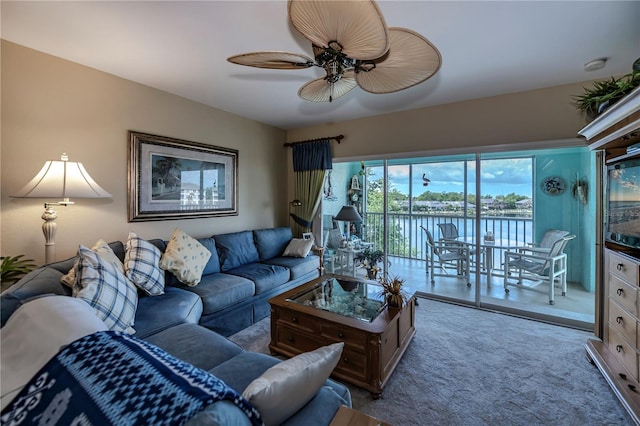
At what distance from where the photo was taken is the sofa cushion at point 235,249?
3258 mm

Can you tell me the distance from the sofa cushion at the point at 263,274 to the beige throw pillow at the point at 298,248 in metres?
0.52

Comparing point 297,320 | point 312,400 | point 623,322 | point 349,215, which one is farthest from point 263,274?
point 623,322

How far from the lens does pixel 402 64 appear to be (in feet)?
5.07

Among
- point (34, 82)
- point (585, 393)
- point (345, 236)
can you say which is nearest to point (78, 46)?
point (34, 82)

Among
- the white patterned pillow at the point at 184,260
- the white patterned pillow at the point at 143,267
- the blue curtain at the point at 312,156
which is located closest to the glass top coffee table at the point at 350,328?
the white patterned pillow at the point at 184,260

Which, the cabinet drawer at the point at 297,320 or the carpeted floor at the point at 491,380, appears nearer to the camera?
the carpeted floor at the point at 491,380

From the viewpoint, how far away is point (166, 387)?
0.64 meters

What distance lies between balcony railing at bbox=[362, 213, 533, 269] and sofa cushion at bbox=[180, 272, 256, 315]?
7.31 ft

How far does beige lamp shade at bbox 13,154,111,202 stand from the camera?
1.97m

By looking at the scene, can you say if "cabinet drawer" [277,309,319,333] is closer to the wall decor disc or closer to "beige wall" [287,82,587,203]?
"beige wall" [287,82,587,203]

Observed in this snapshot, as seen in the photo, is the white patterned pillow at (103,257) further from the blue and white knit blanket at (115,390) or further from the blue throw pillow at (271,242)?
the blue throw pillow at (271,242)

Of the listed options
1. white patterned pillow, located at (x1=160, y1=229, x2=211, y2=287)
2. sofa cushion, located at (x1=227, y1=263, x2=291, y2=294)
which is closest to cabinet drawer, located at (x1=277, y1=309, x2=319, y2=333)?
sofa cushion, located at (x1=227, y1=263, x2=291, y2=294)

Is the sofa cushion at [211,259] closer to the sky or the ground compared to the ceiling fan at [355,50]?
closer to the ground

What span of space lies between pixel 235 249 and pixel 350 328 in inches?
79.6
